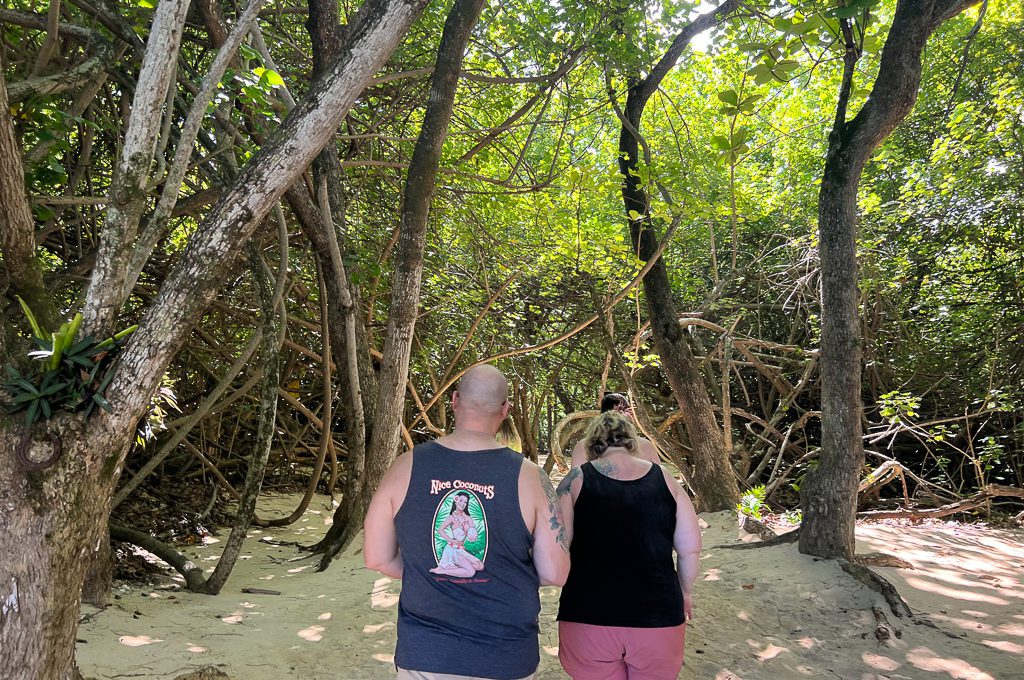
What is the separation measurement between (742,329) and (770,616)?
20.3 ft

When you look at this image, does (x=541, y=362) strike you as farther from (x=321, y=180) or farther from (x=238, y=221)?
(x=238, y=221)

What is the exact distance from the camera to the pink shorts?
242cm

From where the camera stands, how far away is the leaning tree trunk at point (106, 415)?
228 centimetres

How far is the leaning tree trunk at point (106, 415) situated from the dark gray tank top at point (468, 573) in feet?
3.19

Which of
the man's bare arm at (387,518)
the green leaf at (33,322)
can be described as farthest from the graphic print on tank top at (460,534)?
the green leaf at (33,322)

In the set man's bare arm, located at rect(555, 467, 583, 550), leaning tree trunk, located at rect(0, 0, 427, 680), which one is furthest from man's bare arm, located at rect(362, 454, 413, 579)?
leaning tree trunk, located at rect(0, 0, 427, 680)

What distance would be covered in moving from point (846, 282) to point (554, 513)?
3.30 meters

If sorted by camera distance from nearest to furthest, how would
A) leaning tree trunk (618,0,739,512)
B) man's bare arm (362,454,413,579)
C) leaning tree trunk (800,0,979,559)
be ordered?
man's bare arm (362,454,413,579) < leaning tree trunk (800,0,979,559) < leaning tree trunk (618,0,739,512)

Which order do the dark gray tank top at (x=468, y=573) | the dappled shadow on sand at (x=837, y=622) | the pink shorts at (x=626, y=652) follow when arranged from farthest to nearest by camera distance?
the dappled shadow on sand at (x=837, y=622) < the pink shorts at (x=626, y=652) < the dark gray tank top at (x=468, y=573)

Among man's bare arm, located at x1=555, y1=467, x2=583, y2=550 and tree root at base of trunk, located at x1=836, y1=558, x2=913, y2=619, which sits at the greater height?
man's bare arm, located at x1=555, y1=467, x2=583, y2=550

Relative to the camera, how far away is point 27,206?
2.64m

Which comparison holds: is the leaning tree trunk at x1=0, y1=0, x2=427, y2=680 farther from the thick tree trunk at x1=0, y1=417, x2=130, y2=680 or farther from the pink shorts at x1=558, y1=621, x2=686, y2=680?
the pink shorts at x1=558, y1=621, x2=686, y2=680

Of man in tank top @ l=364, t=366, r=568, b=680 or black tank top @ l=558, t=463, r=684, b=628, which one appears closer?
man in tank top @ l=364, t=366, r=568, b=680

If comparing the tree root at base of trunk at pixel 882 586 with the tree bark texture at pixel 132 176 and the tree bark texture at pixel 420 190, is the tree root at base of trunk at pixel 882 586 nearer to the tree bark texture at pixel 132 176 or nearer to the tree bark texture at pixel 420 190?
the tree bark texture at pixel 420 190
